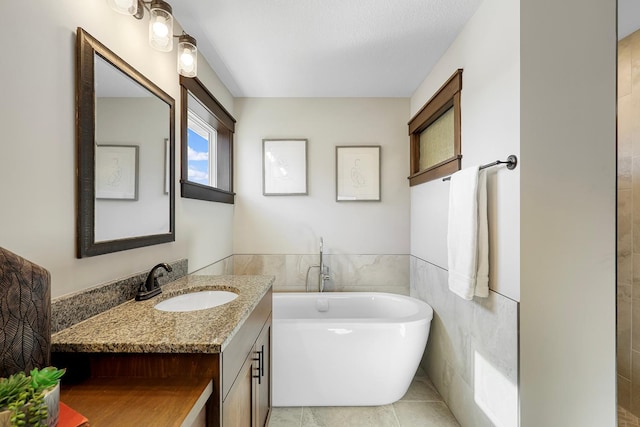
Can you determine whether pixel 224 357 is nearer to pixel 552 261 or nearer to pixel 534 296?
pixel 534 296

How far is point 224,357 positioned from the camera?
3.03ft

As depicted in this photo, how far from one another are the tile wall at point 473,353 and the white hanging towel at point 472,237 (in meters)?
0.11

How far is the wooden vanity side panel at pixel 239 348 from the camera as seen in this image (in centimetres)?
94

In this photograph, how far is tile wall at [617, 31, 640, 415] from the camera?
1.75 meters

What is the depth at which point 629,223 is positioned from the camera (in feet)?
5.88

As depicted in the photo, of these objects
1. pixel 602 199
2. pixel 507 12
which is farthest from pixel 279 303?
pixel 507 12

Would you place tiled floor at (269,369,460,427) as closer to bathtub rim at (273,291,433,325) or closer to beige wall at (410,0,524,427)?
beige wall at (410,0,524,427)

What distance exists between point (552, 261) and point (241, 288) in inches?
59.3

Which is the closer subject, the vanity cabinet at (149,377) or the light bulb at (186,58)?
the vanity cabinet at (149,377)

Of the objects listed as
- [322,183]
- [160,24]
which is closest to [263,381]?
[322,183]

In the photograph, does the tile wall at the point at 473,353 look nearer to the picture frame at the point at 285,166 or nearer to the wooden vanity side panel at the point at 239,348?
the wooden vanity side panel at the point at 239,348

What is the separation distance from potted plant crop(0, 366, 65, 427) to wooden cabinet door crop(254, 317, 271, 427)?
2.95ft

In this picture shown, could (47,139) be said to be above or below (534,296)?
above

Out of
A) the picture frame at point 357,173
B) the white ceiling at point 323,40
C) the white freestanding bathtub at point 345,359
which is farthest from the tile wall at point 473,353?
the white ceiling at point 323,40
